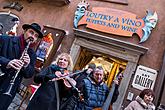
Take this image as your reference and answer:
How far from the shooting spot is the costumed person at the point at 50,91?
11.6 ft

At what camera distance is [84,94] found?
4.15 meters

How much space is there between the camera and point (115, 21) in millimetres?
7668

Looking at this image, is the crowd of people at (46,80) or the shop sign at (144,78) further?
the shop sign at (144,78)

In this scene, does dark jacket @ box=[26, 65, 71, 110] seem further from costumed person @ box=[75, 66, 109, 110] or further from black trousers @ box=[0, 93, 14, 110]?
costumed person @ box=[75, 66, 109, 110]

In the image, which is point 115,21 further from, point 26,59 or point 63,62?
point 26,59

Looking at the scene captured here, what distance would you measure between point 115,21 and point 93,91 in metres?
3.82

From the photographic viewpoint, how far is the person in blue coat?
316 cm

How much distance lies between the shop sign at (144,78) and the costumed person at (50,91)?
10.7 feet

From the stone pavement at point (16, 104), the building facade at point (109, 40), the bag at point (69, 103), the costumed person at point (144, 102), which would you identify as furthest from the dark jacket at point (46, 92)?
the building facade at point (109, 40)

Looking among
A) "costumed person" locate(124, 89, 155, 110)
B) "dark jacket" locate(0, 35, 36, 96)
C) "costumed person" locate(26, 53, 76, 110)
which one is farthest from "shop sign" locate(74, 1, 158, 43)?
"dark jacket" locate(0, 35, 36, 96)

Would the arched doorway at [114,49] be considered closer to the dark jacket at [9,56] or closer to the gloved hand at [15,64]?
the dark jacket at [9,56]

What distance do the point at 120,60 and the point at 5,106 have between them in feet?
15.6

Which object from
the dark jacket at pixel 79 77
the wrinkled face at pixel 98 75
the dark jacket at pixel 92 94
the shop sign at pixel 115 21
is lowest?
the dark jacket at pixel 92 94

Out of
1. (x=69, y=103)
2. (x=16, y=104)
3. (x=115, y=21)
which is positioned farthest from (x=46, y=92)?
(x=115, y=21)
